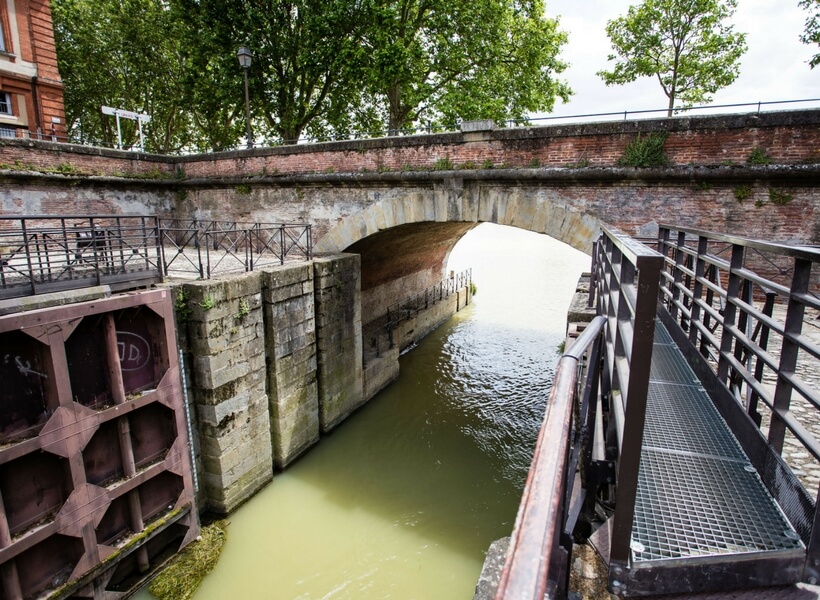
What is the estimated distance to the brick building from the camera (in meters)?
16.2

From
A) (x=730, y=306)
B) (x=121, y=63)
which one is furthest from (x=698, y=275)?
(x=121, y=63)

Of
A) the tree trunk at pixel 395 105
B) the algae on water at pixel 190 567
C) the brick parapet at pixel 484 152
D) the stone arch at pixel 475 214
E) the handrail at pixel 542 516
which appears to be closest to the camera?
the handrail at pixel 542 516

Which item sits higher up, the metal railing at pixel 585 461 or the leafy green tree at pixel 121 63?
the leafy green tree at pixel 121 63

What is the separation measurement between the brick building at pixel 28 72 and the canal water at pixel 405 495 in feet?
52.8

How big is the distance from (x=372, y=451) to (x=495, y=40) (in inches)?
502

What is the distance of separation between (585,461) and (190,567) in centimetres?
568

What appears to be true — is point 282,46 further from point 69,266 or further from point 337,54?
point 69,266

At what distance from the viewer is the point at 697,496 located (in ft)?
6.23

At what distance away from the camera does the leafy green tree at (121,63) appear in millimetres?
18703

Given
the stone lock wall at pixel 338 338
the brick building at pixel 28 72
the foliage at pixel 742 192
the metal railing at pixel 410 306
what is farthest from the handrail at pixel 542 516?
the brick building at pixel 28 72

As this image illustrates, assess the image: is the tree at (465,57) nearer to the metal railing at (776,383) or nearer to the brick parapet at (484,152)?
the brick parapet at (484,152)

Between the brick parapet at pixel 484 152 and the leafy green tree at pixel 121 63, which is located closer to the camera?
the brick parapet at pixel 484 152

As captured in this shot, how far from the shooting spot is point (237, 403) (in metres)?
6.84

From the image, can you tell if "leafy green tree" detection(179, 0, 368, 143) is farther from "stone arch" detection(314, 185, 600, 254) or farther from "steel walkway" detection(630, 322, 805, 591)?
"steel walkway" detection(630, 322, 805, 591)
